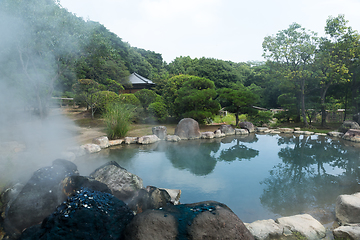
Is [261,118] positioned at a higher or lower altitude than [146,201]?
higher

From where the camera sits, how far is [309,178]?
4277mm

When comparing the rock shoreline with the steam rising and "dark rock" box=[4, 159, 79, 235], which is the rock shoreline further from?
the steam rising

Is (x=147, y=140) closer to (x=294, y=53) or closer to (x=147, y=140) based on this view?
(x=147, y=140)

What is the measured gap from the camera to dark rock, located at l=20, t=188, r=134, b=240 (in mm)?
1559

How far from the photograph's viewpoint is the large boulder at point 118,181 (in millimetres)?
2691

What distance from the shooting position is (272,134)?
909 cm

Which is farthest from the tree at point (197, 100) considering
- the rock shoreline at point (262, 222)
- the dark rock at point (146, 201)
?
the dark rock at point (146, 201)

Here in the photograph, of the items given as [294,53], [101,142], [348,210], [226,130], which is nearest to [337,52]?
[294,53]

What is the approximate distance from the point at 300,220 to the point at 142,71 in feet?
70.5

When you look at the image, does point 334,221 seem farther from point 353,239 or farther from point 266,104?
point 266,104

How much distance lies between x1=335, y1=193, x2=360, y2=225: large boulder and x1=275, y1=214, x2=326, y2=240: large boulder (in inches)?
18.3

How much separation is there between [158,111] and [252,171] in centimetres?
701

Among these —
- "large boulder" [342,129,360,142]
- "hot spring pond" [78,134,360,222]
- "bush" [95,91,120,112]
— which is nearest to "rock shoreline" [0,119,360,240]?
"hot spring pond" [78,134,360,222]

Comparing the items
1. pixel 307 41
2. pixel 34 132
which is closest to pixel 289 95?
pixel 307 41
